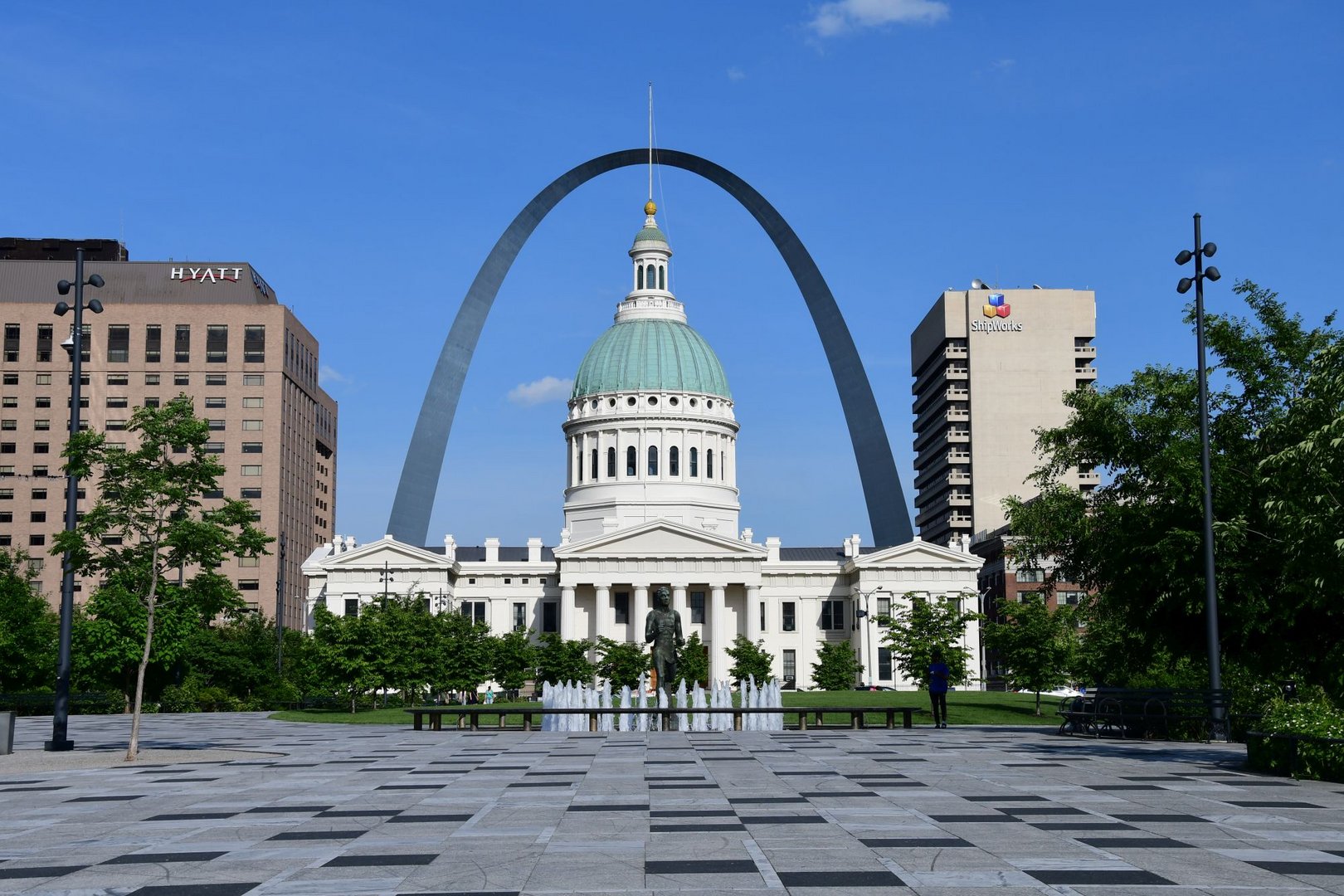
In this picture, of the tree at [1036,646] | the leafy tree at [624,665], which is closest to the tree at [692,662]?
the leafy tree at [624,665]

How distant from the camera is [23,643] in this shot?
80.1 metres

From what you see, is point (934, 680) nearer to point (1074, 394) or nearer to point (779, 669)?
point (1074, 394)

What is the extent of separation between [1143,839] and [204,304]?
145m

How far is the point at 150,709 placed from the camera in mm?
72188

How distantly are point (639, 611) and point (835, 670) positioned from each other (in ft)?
60.0

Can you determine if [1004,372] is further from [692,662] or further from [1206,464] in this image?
[1206,464]

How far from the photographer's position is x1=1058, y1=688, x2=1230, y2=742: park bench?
34156mm

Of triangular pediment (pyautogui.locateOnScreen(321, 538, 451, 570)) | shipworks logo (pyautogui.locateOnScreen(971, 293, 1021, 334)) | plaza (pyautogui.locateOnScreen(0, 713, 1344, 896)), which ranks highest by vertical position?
shipworks logo (pyautogui.locateOnScreen(971, 293, 1021, 334))

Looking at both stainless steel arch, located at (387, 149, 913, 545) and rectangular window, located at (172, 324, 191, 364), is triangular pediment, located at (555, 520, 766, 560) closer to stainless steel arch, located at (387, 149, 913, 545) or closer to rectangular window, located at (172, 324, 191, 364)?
stainless steel arch, located at (387, 149, 913, 545)

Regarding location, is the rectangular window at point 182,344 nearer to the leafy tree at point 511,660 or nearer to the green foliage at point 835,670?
the leafy tree at point 511,660

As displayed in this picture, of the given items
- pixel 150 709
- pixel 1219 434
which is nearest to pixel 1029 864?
pixel 1219 434

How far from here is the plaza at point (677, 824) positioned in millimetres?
13578

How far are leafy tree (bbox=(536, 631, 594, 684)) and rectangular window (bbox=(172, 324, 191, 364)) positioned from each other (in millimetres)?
66353

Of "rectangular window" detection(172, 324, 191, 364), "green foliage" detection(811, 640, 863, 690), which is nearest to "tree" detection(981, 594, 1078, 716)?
"green foliage" detection(811, 640, 863, 690)
